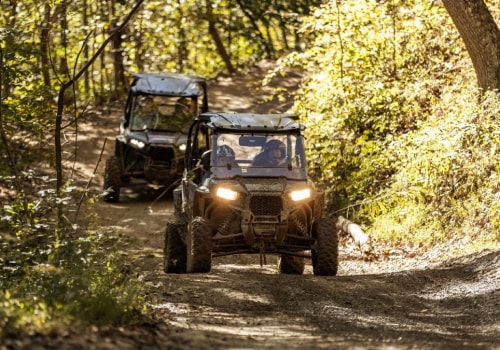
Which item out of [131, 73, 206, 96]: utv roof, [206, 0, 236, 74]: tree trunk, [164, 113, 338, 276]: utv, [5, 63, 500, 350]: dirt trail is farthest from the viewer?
[206, 0, 236, 74]: tree trunk

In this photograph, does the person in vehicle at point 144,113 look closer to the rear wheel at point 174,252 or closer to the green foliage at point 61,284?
the rear wheel at point 174,252

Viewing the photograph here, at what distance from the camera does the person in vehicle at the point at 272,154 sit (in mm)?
12133

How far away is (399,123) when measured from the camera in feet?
58.5

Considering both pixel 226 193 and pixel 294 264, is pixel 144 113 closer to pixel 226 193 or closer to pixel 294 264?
pixel 294 264

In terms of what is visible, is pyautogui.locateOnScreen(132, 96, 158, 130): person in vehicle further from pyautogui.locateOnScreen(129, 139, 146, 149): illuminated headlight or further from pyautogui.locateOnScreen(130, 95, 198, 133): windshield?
pyautogui.locateOnScreen(129, 139, 146, 149): illuminated headlight

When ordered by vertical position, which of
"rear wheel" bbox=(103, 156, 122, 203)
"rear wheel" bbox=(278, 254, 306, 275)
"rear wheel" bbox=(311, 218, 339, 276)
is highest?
"rear wheel" bbox=(103, 156, 122, 203)

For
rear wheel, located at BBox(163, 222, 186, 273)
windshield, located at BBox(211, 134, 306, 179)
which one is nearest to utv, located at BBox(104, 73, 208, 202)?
rear wheel, located at BBox(163, 222, 186, 273)

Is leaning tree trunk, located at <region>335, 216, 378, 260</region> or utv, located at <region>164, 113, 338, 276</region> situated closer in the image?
utv, located at <region>164, 113, 338, 276</region>

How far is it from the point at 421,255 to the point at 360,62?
558 centimetres

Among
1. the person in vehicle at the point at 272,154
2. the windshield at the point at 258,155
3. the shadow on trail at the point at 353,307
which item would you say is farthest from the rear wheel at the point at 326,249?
the person in vehicle at the point at 272,154

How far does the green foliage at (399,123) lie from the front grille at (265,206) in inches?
147

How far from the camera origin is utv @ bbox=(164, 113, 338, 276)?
38.1 feet

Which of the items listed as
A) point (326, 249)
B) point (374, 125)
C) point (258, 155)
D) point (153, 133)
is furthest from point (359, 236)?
point (153, 133)

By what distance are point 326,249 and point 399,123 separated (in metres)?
6.56
